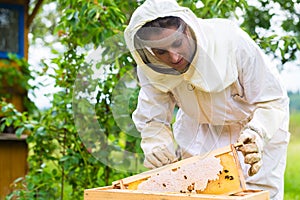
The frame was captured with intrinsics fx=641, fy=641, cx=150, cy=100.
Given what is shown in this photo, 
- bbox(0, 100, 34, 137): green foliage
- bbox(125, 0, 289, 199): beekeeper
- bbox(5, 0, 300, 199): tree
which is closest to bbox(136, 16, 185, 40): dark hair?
bbox(125, 0, 289, 199): beekeeper

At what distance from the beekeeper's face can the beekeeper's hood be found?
2 cm

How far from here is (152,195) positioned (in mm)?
2037

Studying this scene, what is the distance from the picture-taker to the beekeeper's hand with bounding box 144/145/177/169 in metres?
2.47

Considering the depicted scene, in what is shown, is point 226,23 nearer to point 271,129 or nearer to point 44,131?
point 271,129

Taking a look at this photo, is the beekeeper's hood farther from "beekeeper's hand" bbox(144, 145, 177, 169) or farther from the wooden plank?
the wooden plank

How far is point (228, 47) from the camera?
7.76ft

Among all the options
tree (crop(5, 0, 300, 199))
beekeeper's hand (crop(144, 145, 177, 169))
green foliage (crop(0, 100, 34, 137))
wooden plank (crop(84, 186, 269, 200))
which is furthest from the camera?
green foliage (crop(0, 100, 34, 137))

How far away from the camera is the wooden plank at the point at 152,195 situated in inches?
76.8

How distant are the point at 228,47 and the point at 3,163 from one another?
3.35m

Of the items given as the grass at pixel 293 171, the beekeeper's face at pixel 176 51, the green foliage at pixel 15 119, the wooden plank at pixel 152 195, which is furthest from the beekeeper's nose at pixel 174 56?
the grass at pixel 293 171

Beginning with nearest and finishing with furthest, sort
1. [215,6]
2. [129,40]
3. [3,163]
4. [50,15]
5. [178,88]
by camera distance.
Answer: [129,40] < [178,88] < [215,6] < [3,163] < [50,15]

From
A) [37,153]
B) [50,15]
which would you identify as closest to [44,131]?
[37,153]

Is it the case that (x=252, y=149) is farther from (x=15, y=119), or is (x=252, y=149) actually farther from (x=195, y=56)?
(x=15, y=119)

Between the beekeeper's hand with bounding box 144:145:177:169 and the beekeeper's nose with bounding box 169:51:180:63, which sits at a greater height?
the beekeeper's nose with bounding box 169:51:180:63
